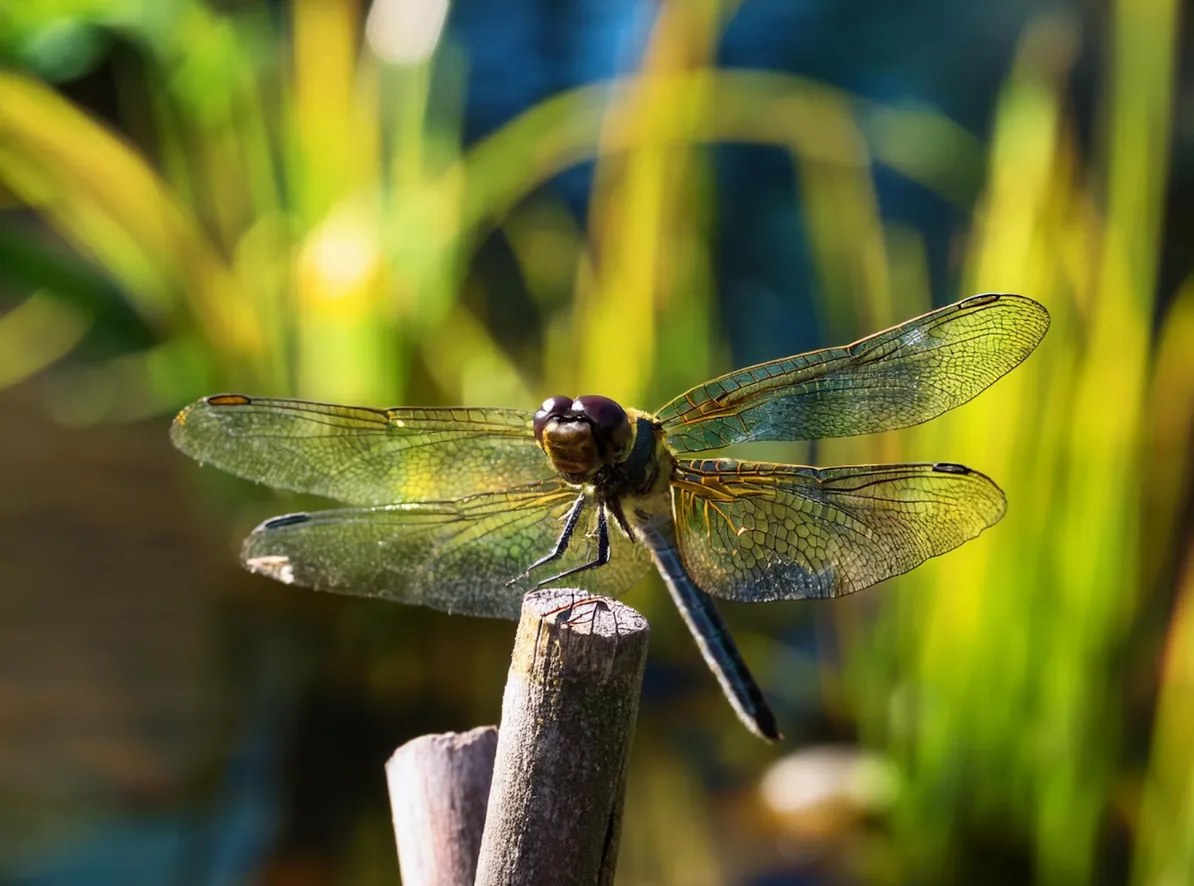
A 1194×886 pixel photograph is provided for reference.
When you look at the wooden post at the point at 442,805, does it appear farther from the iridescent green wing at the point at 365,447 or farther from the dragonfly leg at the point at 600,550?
the iridescent green wing at the point at 365,447

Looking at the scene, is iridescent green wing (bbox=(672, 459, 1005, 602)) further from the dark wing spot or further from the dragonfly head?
the dragonfly head

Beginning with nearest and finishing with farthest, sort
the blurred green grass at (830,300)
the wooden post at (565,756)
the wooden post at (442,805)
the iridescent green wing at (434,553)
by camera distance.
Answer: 1. the wooden post at (565,756)
2. the wooden post at (442,805)
3. the iridescent green wing at (434,553)
4. the blurred green grass at (830,300)

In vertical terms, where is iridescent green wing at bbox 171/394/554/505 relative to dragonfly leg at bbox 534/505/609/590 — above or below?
above

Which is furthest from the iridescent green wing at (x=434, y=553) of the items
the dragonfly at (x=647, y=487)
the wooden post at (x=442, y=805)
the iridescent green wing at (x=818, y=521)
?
the wooden post at (x=442, y=805)

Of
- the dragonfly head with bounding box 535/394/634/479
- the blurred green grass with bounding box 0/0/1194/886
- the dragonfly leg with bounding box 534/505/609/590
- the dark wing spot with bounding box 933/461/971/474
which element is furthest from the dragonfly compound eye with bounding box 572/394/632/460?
the blurred green grass with bounding box 0/0/1194/886

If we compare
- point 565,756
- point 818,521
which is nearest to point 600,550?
point 818,521

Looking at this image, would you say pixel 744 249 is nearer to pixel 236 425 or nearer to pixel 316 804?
pixel 316 804

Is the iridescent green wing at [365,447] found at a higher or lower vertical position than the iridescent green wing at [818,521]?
higher
